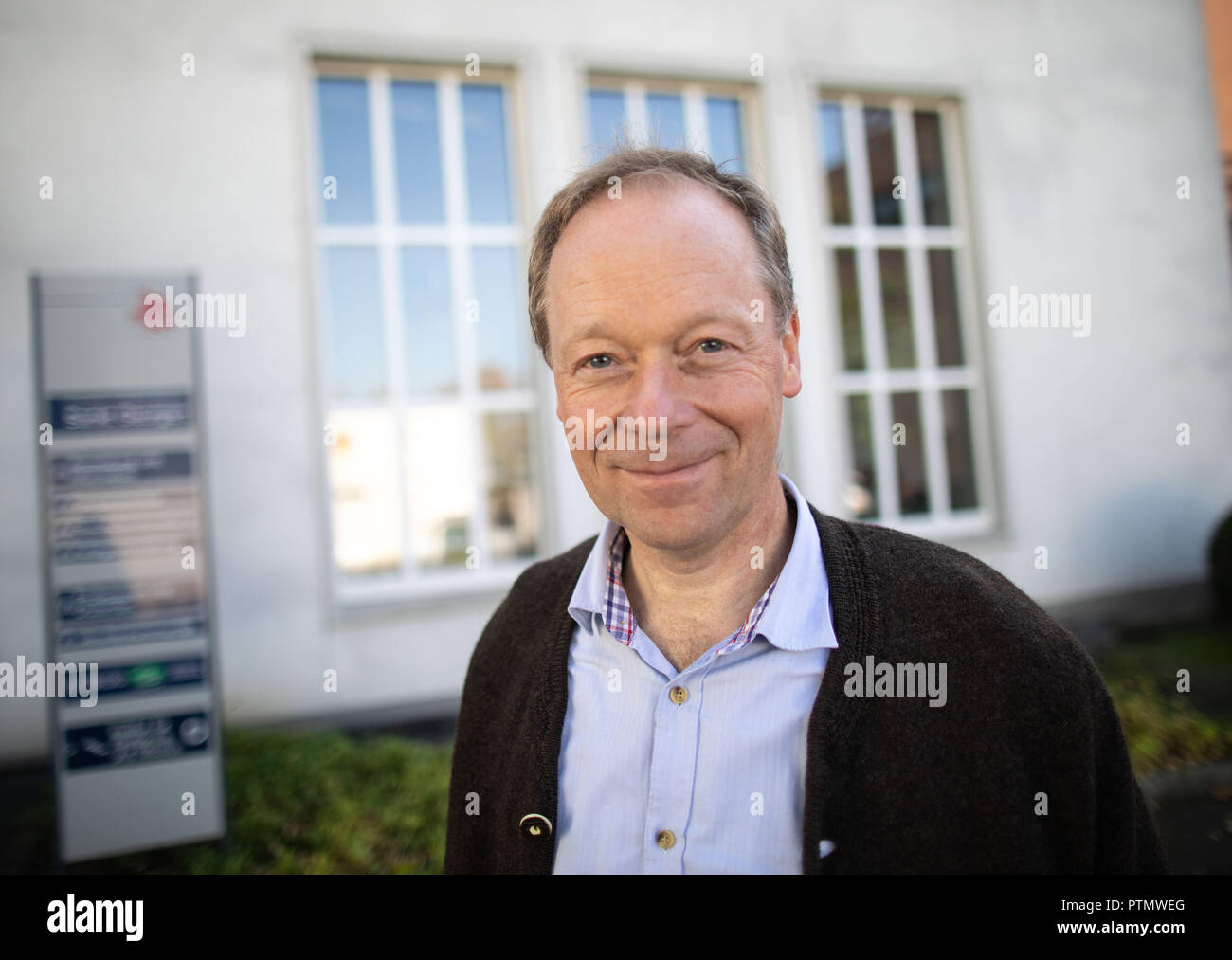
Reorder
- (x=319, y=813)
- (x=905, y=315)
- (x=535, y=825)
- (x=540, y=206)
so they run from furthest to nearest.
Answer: (x=905, y=315) → (x=540, y=206) → (x=319, y=813) → (x=535, y=825)

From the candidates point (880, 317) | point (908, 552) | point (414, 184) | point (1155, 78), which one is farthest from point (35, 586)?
point (1155, 78)

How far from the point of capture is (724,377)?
117 centimetres

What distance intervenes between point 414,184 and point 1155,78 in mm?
5733

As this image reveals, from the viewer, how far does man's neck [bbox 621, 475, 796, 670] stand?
125cm

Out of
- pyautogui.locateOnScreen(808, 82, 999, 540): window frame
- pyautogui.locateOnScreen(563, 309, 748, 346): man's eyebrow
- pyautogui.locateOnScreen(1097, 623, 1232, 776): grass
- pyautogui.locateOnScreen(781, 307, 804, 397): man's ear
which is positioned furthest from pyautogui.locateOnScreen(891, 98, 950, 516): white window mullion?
pyautogui.locateOnScreen(563, 309, 748, 346): man's eyebrow

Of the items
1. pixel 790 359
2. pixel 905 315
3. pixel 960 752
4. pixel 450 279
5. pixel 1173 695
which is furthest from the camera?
pixel 905 315

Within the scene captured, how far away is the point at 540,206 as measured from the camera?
5.11 m

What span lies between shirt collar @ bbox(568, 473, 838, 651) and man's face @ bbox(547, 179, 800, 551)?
4.7 inches

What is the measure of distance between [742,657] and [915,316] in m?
5.59

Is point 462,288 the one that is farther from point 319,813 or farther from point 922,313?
point 922,313

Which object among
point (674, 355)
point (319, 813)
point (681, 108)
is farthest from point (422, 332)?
point (674, 355)

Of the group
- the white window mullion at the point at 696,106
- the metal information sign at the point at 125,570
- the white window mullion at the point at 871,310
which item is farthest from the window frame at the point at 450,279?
the white window mullion at the point at 871,310

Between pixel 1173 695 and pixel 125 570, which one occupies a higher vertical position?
pixel 125 570

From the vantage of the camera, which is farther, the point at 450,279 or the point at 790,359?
the point at 450,279
